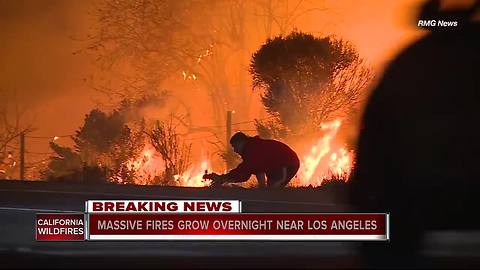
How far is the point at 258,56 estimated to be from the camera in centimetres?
→ 243

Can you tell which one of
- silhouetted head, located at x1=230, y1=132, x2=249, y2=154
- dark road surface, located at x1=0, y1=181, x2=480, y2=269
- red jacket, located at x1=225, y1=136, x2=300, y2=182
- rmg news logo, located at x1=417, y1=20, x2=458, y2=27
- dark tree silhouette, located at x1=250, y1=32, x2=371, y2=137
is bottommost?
dark road surface, located at x1=0, y1=181, x2=480, y2=269

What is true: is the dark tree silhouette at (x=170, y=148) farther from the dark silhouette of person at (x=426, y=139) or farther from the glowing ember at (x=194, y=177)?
the dark silhouette of person at (x=426, y=139)

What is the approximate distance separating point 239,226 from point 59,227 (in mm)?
796

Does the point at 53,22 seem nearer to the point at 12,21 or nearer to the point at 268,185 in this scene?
the point at 12,21

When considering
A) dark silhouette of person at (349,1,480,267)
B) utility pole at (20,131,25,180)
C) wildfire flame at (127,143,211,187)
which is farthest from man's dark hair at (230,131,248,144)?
utility pole at (20,131,25,180)

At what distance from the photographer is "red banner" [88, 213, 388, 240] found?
251cm

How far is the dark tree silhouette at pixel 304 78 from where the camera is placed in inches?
95.5

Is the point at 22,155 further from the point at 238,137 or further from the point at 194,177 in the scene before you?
the point at 238,137

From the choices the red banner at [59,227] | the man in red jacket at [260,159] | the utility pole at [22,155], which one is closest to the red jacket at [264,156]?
the man in red jacket at [260,159]

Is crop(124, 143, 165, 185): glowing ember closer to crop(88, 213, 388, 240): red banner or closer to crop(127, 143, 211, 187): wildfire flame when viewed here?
crop(127, 143, 211, 187): wildfire flame

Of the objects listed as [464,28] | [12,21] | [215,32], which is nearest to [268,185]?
[215,32]

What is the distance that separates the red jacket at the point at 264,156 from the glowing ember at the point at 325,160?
56 mm

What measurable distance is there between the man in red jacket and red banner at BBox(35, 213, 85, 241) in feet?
2.04

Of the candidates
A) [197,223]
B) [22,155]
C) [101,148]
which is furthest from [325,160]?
[22,155]
